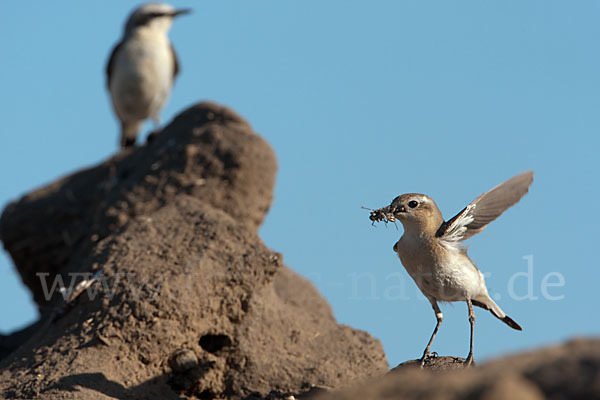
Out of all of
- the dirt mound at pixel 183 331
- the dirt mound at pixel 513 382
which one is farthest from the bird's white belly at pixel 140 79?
the dirt mound at pixel 513 382

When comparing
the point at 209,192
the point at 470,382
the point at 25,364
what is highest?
the point at 470,382

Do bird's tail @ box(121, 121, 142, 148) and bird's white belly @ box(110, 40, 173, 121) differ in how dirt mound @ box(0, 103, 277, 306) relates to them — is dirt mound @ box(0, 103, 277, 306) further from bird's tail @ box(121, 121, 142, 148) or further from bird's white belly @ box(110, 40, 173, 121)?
bird's tail @ box(121, 121, 142, 148)

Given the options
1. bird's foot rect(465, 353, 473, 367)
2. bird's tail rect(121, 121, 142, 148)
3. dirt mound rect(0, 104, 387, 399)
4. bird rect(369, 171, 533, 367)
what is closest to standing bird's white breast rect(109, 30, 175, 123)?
bird's tail rect(121, 121, 142, 148)

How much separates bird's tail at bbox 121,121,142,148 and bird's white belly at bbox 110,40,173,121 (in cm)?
25

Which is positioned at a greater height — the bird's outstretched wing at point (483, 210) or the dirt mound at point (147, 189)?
the bird's outstretched wing at point (483, 210)

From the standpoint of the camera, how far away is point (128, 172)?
10062 mm

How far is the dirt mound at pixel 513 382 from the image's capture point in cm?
220

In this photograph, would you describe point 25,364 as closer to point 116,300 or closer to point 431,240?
point 116,300

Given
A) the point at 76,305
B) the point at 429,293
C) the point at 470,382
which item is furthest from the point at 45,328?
the point at 470,382

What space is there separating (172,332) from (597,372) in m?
4.26

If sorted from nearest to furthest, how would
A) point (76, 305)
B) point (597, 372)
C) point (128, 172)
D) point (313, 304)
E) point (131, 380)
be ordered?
point (597, 372) → point (131, 380) → point (76, 305) → point (313, 304) → point (128, 172)

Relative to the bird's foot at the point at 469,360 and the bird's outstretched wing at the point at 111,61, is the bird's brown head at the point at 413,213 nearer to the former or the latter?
the bird's foot at the point at 469,360

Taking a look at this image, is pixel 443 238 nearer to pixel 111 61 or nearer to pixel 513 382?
pixel 513 382

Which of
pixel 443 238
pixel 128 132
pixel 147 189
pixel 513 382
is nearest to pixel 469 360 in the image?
pixel 443 238
